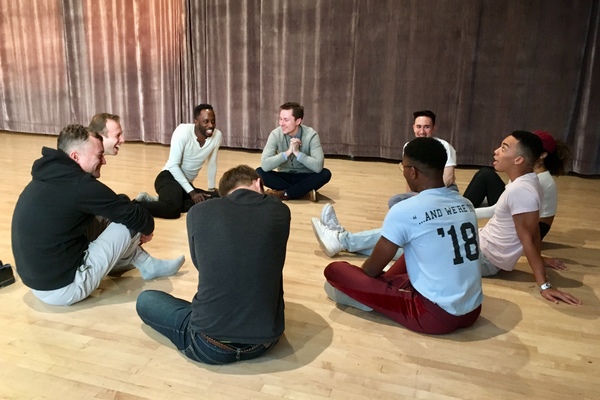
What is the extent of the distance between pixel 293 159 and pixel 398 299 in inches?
93.9

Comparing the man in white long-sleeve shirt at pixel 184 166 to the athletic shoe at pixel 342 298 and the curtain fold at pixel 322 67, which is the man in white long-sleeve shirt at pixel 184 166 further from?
the curtain fold at pixel 322 67

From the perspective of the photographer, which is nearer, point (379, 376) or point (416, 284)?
point (379, 376)

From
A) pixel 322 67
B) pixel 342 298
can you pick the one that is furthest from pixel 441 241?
pixel 322 67

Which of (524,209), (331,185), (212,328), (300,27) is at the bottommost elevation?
(331,185)

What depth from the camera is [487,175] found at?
12.3 ft

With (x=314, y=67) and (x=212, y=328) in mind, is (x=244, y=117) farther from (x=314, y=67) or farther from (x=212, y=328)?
(x=212, y=328)

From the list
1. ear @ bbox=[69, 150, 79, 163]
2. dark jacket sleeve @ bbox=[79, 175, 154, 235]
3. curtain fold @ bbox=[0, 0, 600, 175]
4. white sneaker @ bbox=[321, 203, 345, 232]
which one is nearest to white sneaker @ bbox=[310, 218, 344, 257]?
white sneaker @ bbox=[321, 203, 345, 232]

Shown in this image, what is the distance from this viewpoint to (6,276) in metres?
2.70

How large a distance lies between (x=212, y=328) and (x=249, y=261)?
11.2 inches

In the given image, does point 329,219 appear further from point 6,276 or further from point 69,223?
point 6,276

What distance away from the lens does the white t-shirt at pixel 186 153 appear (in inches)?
160

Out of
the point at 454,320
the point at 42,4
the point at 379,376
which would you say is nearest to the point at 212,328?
the point at 379,376

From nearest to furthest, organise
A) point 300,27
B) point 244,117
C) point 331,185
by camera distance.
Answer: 1. point 331,185
2. point 300,27
3. point 244,117

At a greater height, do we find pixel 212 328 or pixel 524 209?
pixel 524 209
